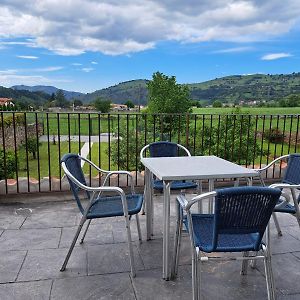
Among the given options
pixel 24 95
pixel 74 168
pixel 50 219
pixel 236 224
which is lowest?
pixel 50 219

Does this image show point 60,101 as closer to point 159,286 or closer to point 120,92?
point 120,92

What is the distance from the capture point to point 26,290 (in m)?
2.20

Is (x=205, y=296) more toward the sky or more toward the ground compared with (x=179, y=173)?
more toward the ground

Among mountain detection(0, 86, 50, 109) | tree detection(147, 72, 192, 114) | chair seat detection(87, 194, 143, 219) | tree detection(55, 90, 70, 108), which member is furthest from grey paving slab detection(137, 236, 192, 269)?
tree detection(147, 72, 192, 114)

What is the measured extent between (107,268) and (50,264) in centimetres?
46

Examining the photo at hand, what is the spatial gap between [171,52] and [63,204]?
29.6 m

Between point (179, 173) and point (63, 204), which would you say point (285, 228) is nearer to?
point (179, 173)

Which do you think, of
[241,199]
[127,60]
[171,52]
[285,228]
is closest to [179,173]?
[241,199]

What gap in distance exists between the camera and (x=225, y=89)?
2416cm

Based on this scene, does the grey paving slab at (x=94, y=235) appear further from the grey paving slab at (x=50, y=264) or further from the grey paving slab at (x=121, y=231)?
the grey paving slab at (x=50, y=264)

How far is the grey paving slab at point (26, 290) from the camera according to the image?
6.95 ft

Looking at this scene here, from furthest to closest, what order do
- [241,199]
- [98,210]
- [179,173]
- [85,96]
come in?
[85,96] < [98,210] < [179,173] < [241,199]

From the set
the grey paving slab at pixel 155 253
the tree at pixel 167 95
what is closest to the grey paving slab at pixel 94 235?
the grey paving slab at pixel 155 253

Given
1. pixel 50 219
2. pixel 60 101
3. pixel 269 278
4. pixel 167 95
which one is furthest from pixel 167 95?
pixel 269 278
